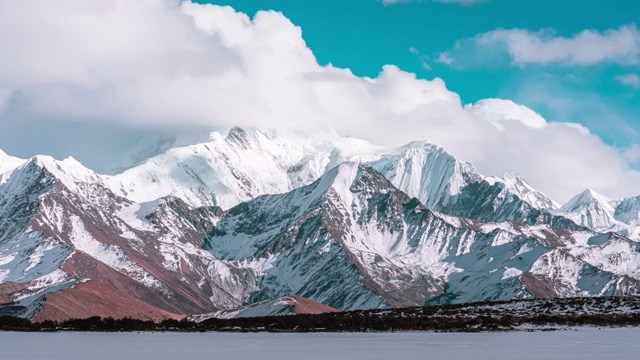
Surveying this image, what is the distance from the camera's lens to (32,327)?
121 meters
